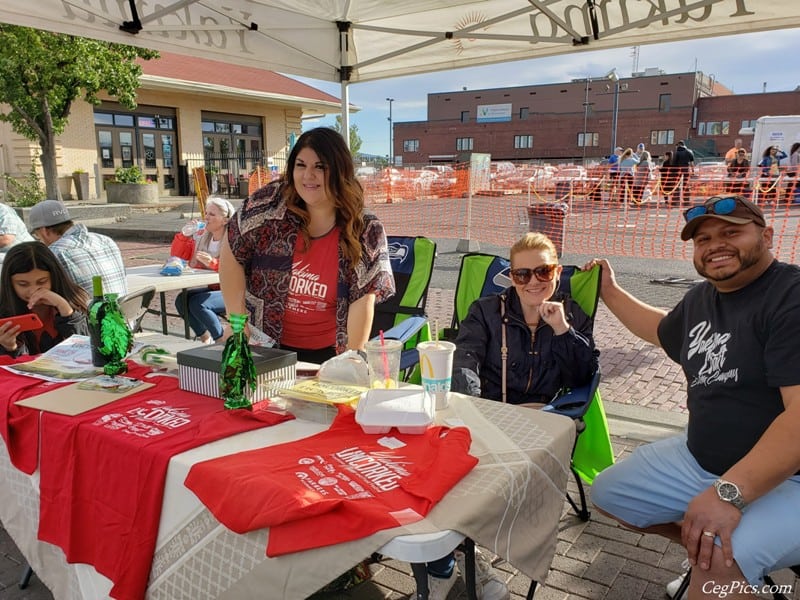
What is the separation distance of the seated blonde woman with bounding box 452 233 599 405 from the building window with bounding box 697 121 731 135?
6008 cm


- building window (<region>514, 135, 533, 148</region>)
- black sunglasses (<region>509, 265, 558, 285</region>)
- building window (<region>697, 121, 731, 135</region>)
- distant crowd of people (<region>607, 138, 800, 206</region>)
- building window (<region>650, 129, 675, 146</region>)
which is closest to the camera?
black sunglasses (<region>509, 265, 558, 285</region>)

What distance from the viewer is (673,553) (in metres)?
2.62

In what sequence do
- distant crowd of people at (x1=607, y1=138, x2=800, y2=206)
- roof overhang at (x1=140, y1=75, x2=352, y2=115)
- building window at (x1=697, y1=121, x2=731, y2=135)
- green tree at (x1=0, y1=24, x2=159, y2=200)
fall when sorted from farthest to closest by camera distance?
building window at (x1=697, y1=121, x2=731, y2=135)
roof overhang at (x1=140, y1=75, x2=352, y2=115)
distant crowd of people at (x1=607, y1=138, x2=800, y2=206)
green tree at (x1=0, y1=24, x2=159, y2=200)

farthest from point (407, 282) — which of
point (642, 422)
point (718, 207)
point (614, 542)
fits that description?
point (718, 207)

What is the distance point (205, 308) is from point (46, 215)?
68.4 inches

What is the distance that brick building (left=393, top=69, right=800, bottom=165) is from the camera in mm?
53438

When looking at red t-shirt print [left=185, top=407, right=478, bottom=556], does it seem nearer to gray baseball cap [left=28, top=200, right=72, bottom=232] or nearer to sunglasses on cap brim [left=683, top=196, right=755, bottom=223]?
sunglasses on cap brim [left=683, top=196, right=755, bottom=223]

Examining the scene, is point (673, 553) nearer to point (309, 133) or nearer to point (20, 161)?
point (309, 133)

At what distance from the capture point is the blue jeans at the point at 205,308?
534 cm

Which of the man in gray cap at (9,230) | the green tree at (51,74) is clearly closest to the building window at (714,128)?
the green tree at (51,74)

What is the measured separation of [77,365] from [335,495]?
4.97 ft

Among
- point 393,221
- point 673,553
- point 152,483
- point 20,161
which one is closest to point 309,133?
point 152,483

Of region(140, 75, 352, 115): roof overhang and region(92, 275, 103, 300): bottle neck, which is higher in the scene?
region(140, 75, 352, 115): roof overhang

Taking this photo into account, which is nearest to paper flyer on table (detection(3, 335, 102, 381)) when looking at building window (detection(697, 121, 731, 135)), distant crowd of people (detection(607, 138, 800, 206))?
distant crowd of people (detection(607, 138, 800, 206))
